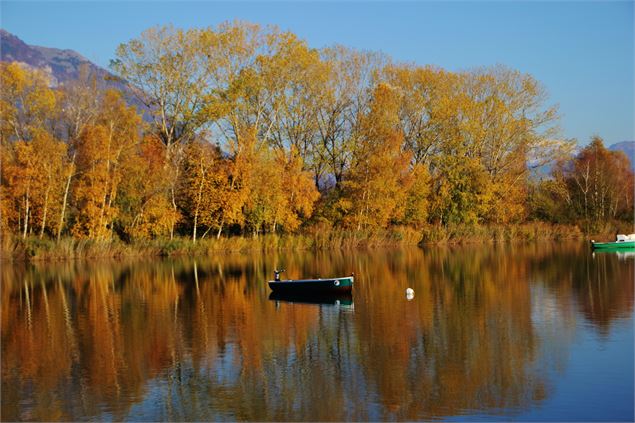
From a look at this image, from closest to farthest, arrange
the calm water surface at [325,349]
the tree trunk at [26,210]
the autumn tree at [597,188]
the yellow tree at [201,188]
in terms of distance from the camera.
Result: the calm water surface at [325,349], the tree trunk at [26,210], the yellow tree at [201,188], the autumn tree at [597,188]

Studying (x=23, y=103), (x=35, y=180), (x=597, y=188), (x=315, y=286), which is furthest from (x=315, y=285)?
(x=597, y=188)

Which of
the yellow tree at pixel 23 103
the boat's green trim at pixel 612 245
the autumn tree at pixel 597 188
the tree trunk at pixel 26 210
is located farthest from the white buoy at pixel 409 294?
the autumn tree at pixel 597 188

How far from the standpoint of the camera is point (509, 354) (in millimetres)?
17609

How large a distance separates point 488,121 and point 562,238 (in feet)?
37.0

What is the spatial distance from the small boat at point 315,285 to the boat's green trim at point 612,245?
86.3ft

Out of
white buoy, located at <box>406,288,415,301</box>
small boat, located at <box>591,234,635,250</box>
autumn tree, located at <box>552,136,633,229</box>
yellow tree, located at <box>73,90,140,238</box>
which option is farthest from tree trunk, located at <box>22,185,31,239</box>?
autumn tree, located at <box>552,136,633,229</box>

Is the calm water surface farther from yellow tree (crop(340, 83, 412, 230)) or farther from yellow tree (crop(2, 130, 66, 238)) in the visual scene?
yellow tree (crop(340, 83, 412, 230))

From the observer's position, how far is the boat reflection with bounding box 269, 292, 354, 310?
26.9 metres

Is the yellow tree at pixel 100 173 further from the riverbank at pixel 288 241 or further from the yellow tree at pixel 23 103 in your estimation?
the yellow tree at pixel 23 103

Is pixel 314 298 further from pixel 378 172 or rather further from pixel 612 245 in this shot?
pixel 378 172

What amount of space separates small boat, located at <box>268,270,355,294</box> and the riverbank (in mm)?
21098

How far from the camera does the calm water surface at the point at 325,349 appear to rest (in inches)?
555

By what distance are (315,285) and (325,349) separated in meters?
9.12

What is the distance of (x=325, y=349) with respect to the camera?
18641 millimetres
